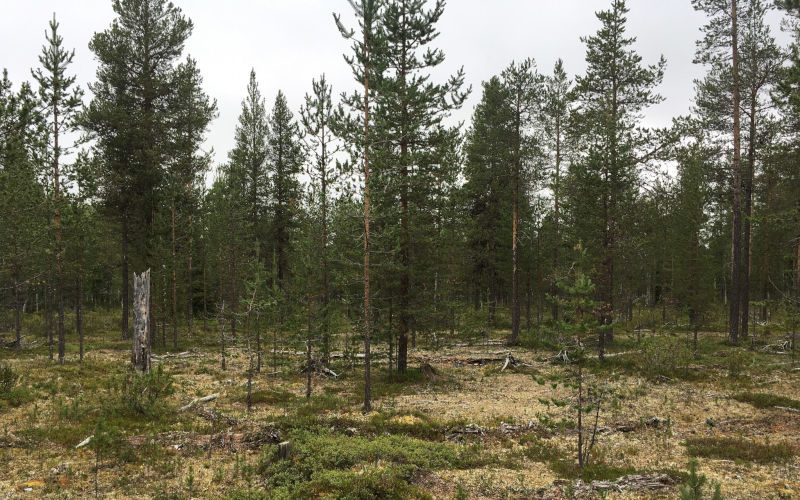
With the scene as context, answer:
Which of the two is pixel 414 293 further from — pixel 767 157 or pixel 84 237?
pixel 767 157

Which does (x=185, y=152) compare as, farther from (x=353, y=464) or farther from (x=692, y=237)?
(x=692, y=237)

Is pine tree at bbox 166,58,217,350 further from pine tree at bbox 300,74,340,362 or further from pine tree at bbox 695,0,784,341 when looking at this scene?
pine tree at bbox 695,0,784,341

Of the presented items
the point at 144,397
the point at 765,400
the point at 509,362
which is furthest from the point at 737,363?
the point at 144,397

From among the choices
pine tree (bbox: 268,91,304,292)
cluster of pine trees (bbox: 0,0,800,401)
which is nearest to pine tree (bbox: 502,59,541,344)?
cluster of pine trees (bbox: 0,0,800,401)

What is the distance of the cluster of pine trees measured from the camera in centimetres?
1534

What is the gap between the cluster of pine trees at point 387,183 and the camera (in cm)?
1534

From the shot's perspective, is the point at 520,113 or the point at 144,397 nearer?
the point at 144,397

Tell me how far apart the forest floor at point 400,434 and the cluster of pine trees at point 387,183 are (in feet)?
9.04

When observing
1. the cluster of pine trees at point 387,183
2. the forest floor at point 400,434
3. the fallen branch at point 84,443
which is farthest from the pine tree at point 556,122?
the fallen branch at point 84,443

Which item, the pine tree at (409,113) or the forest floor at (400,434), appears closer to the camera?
the forest floor at (400,434)

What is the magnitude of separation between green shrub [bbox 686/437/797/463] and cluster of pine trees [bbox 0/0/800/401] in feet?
11.2

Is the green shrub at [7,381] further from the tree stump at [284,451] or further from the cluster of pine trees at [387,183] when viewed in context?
the tree stump at [284,451]

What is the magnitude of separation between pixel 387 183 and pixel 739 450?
11.7 metres

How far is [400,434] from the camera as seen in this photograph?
37.8 feet
